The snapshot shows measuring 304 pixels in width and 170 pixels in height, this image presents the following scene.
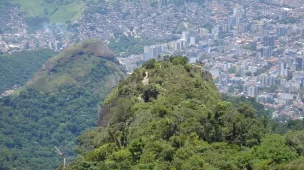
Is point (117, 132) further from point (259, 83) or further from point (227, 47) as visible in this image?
point (227, 47)

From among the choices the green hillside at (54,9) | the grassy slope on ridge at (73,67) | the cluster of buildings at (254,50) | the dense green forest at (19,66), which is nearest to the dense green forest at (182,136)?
the cluster of buildings at (254,50)

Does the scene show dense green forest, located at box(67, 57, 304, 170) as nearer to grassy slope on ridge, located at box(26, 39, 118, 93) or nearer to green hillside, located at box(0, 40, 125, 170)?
green hillside, located at box(0, 40, 125, 170)

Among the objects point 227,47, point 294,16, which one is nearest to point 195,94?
point 227,47

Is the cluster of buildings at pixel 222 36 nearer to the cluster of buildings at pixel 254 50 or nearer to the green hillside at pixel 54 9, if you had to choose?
the cluster of buildings at pixel 254 50

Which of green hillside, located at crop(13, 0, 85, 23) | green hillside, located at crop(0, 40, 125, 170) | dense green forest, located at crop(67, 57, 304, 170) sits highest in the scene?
dense green forest, located at crop(67, 57, 304, 170)

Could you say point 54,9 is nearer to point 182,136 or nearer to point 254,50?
point 254,50

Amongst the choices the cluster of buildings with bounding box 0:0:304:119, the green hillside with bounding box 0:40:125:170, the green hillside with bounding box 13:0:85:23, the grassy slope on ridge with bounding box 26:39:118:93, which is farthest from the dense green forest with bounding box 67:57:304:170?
the green hillside with bounding box 13:0:85:23
